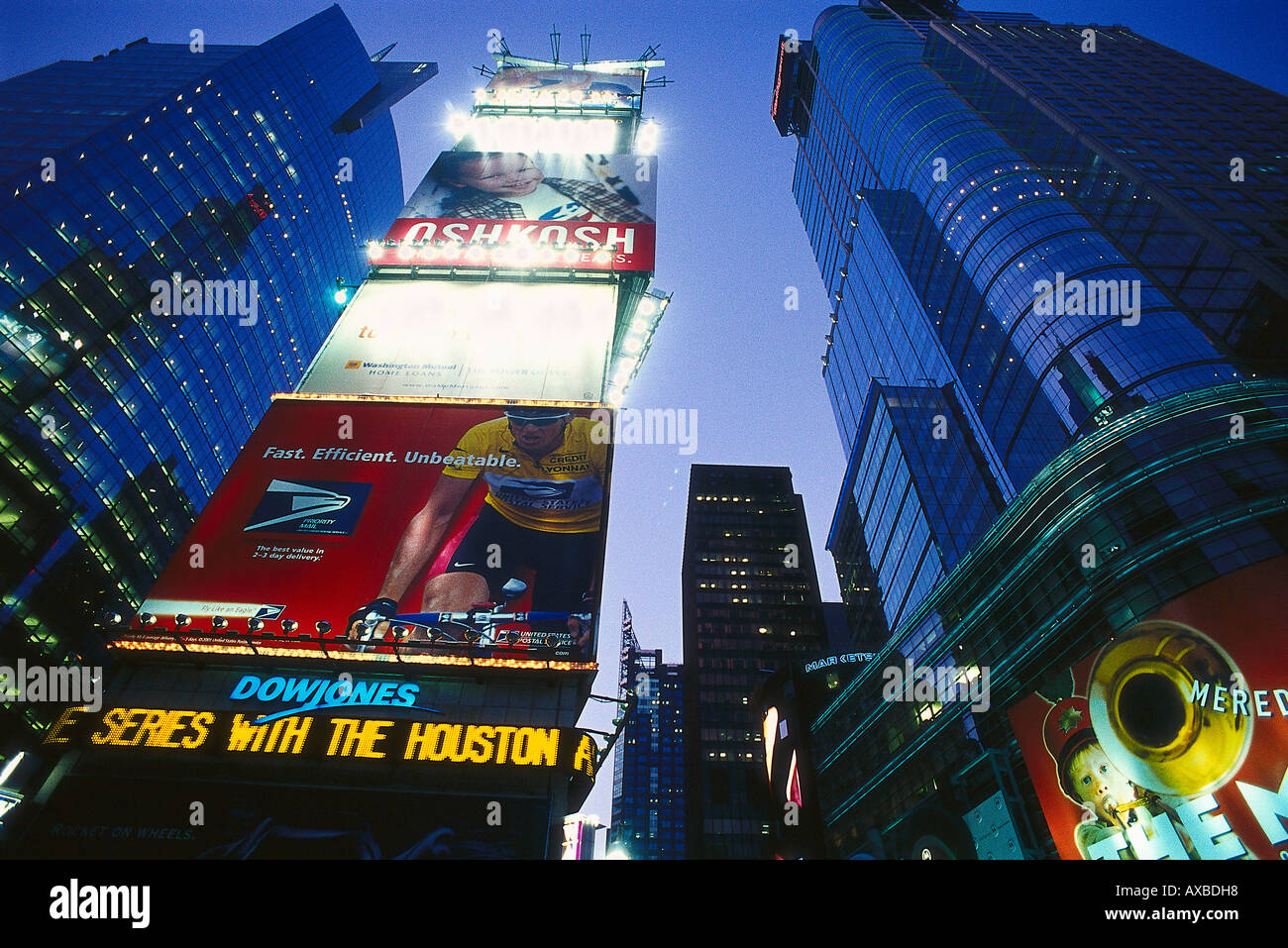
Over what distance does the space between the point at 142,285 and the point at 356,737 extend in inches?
2814

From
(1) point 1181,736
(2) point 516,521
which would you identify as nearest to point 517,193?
(2) point 516,521

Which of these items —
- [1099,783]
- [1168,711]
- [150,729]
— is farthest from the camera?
[1099,783]

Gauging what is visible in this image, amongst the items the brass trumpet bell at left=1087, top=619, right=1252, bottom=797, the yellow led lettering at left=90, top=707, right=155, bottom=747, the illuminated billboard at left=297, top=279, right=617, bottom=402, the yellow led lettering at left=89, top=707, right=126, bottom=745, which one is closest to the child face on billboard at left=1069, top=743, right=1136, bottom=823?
the brass trumpet bell at left=1087, top=619, right=1252, bottom=797

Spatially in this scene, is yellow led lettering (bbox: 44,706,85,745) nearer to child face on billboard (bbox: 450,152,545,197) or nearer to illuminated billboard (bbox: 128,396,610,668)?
illuminated billboard (bbox: 128,396,610,668)

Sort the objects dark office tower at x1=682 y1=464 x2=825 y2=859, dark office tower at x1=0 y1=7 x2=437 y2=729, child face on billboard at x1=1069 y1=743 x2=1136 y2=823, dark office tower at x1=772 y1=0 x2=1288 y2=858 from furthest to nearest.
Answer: dark office tower at x1=682 y1=464 x2=825 y2=859, dark office tower at x1=0 y1=7 x2=437 y2=729, dark office tower at x1=772 y1=0 x2=1288 y2=858, child face on billboard at x1=1069 y1=743 x2=1136 y2=823

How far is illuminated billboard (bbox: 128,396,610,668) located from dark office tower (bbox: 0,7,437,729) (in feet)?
132

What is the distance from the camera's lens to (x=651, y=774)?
151125 mm

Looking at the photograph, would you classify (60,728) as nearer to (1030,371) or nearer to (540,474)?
(540,474)

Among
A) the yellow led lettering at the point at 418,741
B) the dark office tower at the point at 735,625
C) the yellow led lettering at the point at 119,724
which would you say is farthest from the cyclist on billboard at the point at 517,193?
the dark office tower at the point at 735,625

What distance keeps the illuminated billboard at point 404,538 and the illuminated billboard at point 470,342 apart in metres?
1.48

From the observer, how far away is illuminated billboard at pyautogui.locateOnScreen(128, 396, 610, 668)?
13891 mm

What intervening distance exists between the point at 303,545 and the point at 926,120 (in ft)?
273
